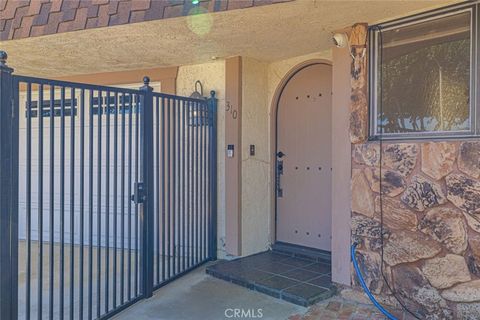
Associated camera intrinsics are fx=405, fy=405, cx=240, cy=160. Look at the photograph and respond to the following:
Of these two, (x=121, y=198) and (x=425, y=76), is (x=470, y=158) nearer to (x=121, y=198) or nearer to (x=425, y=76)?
(x=425, y=76)

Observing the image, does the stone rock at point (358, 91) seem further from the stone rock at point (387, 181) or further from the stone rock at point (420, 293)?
the stone rock at point (420, 293)

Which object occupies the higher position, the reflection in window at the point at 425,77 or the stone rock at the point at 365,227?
the reflection in window at the point at 425,77

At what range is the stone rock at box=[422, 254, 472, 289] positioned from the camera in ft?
10.1

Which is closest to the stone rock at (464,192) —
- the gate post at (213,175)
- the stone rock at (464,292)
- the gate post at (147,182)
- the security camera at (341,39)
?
the stone rock at (464,292)

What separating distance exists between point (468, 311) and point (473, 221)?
2.25 feet

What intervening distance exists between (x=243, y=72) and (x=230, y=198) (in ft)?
5.10

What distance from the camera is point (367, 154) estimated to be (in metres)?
3.65

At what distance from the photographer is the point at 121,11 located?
12.2ft

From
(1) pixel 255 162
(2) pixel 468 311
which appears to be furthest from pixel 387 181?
(1) pixel 255 162

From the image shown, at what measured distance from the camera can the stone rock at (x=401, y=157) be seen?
3.35m

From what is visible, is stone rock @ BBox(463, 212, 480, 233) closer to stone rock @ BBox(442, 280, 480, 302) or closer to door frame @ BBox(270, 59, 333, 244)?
stone rock @ BBox(442, 280, 480, 302)

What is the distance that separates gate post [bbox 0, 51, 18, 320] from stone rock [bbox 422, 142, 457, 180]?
3.07 m

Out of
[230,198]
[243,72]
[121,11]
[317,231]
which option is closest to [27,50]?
[121,11]

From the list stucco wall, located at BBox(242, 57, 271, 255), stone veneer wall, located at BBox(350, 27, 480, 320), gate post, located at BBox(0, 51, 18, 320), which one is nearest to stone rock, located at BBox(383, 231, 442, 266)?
stone veneer wall, located at BBox(350, 27, 480, 320)
